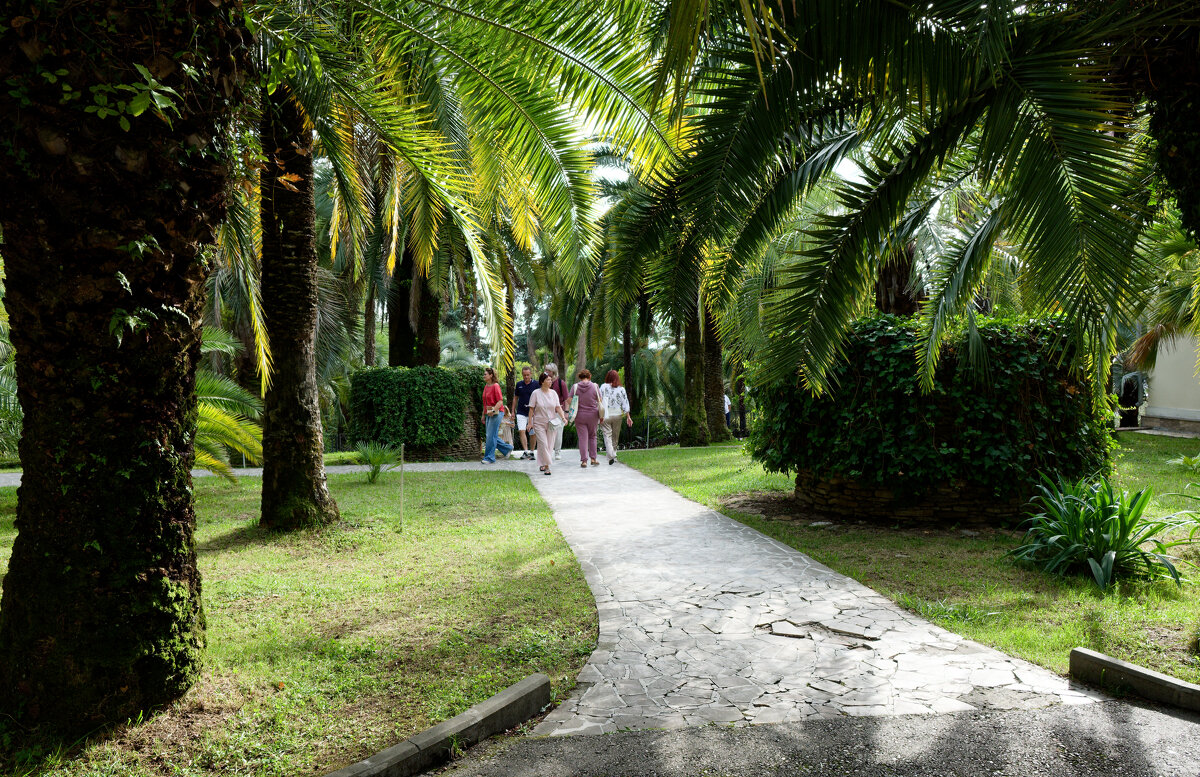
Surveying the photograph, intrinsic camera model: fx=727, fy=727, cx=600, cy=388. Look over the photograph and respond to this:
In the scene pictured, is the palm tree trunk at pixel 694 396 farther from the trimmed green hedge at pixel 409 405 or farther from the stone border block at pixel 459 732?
the stone border block at pixel 459 732

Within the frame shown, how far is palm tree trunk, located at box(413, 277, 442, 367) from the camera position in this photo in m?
18.5

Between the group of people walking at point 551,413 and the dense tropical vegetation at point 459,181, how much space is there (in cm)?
640

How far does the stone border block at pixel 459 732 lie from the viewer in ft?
10.1

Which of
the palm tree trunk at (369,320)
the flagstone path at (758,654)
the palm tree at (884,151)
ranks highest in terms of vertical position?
the palm tree trunk at (369,320)

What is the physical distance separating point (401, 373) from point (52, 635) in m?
13.6

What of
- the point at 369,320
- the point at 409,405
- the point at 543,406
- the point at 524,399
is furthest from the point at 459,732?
the point at 369,320

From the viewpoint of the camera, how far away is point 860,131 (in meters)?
5.69

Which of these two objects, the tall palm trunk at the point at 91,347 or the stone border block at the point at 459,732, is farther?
the tall palm trunk at the point at 91,347

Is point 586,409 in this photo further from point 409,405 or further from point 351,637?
point 351,637

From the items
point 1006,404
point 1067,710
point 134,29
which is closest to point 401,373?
point 1006,404

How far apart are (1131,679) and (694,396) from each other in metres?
15.7

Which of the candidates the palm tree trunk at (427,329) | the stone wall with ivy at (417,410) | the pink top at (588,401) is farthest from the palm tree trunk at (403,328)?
the pink top at (588,401)

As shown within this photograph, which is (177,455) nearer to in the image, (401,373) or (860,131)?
(860,131)

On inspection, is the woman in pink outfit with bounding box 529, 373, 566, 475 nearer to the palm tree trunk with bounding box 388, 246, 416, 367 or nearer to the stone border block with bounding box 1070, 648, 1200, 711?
the palm tree trunk with bounding box 388, 246, 416, 367
